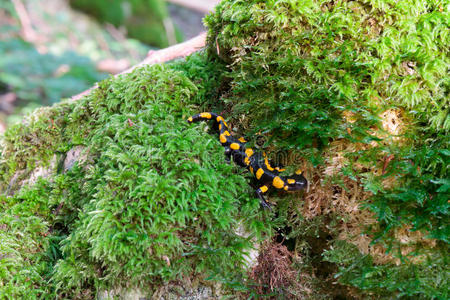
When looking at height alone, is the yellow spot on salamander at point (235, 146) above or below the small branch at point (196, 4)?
above

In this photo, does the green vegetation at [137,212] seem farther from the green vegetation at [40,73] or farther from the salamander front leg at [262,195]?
the green vegetation at [40,73]

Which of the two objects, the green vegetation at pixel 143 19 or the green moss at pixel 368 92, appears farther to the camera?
the green vegetation at pixel 143 19

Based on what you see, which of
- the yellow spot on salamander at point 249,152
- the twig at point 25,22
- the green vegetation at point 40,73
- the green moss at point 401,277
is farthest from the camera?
the twig at point 25,22

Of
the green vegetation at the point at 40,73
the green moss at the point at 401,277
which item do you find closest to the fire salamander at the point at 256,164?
the green moss at the point at 401,277

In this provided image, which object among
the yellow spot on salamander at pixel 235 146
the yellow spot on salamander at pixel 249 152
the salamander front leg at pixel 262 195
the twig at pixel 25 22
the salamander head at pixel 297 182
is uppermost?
the twig at pixel 25 22

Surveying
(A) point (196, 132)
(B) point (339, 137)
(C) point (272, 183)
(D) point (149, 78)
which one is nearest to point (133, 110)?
(D) point (149, 78)

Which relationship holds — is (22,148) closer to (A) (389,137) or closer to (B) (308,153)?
(B) (308,153)

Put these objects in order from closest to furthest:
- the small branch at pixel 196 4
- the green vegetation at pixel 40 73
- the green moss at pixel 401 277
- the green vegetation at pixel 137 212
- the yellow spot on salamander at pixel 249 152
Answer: the green moss at pixel 401 277 < the green vegetation at pixel 137 212 < the yellow spot on salamander at pixel 249 152 < the green vegetation at pixel 40 73 < the small branch at pixel 196 4

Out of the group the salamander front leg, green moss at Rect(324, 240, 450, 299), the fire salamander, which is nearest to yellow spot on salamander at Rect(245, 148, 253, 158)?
the fire salamander
